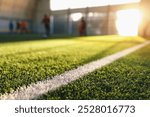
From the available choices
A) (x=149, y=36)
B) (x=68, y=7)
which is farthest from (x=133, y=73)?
(x=68, y=7)

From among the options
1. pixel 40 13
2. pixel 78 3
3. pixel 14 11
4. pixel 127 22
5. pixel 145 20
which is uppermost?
pixel 78 3

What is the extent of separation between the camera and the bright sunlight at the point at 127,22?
2375cm

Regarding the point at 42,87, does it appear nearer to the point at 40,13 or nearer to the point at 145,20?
the point at 145,20

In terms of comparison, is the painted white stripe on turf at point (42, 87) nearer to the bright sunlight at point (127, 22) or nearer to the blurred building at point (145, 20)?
the blurred building at point (145, 20)

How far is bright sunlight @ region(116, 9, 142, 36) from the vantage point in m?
23.8

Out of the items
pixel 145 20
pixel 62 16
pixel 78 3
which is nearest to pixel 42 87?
pixel 145 20

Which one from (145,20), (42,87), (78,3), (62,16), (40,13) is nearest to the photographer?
(42,87)

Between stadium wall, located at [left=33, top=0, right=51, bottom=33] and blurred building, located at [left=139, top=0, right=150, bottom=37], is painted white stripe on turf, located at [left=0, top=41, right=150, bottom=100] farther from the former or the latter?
stadium wall, located at [left=33, top=0, right=51, bottom=33]

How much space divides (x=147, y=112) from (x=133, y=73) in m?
1.72

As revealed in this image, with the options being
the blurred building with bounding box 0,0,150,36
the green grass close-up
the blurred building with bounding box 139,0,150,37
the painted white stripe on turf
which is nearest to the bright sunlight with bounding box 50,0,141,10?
the blurred building with bounding box 0,0,150,36

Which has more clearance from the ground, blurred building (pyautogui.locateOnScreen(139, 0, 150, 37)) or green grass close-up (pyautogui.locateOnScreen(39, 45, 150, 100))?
blurred building (pyautogui.locateOnScreen(139, 0, 150, 37))

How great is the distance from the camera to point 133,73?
11.2 feet

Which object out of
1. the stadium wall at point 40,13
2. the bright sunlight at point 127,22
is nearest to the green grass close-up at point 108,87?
the bright sunlight at point 127,22

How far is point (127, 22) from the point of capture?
25312 mm
